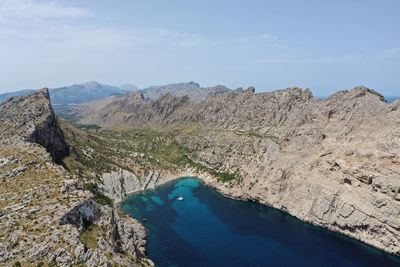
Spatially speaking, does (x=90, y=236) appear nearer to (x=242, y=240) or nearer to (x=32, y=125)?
(x=242, y=240)

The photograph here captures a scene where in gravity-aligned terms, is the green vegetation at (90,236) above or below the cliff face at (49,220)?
below

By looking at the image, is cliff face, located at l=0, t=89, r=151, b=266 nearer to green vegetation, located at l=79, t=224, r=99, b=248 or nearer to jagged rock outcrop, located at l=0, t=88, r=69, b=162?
green vegetation, located at l=79, t=224, r=99, b=248

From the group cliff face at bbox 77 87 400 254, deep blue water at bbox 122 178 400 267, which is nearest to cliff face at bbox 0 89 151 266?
deep blue water at bbox 122 178 400 267

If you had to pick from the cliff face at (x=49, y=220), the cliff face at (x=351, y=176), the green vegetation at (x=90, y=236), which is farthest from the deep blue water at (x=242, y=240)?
the green vegetation at (x=90, y=236)

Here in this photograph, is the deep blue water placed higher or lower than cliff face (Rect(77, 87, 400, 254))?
lower

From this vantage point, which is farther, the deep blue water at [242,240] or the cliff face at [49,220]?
the deep blue water at [242,240]

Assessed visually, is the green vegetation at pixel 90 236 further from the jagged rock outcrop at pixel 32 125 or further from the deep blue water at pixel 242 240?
the jagged rock outcrop at pixel 32 125
